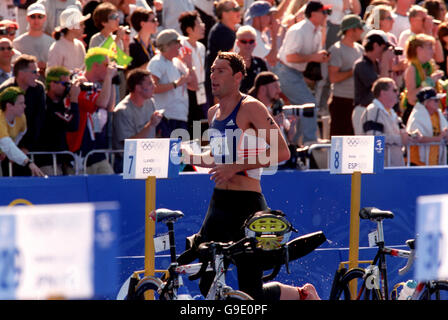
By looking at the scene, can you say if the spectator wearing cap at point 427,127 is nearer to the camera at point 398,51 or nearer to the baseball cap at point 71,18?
the camera at point 398,51

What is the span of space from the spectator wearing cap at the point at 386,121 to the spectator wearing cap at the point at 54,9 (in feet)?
11.3

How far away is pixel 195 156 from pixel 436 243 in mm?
1803

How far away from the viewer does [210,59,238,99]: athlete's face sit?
683 cm

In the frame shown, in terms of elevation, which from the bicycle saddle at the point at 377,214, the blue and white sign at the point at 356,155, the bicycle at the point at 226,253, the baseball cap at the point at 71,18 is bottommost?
the bicycle at the point at 226,253

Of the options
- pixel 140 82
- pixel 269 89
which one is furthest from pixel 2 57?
pixel 269 89

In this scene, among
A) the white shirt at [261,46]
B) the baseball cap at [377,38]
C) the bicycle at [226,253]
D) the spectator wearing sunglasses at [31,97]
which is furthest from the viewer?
the white shirt at [261,46]

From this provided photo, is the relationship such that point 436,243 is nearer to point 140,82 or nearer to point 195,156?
point 195,156

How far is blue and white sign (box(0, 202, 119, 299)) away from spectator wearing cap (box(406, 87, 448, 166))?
5.88m

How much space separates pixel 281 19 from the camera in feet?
41.9

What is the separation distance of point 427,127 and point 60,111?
4.12 meters

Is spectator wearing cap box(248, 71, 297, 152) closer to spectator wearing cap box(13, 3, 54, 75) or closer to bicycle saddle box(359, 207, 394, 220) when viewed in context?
spectator wearing cap box(13, 3, 54, 75)

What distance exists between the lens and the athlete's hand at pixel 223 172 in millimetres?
6613

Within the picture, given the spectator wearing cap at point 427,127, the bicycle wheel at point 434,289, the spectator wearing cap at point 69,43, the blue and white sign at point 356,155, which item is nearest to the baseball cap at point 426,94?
the spectator wearing cap at point 427,127
